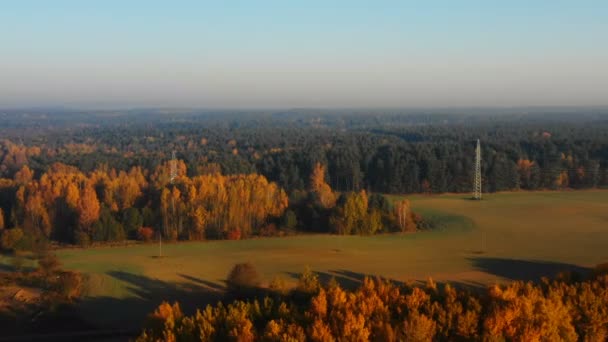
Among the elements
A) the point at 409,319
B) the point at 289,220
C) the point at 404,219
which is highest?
the point at 409,319

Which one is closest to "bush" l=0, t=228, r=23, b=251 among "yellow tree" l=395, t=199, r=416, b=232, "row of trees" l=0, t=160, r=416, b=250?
"row of trees" l=0, t=160, r=416, b=250

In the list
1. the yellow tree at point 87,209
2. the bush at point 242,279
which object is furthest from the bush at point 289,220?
the bush at point 242,279

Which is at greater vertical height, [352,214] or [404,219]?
[352,214]

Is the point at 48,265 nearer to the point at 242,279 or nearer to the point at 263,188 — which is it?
the point at 242,279

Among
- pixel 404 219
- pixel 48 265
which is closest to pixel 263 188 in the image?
pixel 404 219

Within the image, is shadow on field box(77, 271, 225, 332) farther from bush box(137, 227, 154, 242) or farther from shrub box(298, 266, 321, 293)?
bush box(137, 227, 154, 242)

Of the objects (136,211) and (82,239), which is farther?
(136,211)

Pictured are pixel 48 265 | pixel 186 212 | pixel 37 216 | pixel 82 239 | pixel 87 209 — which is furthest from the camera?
pixel 186 212

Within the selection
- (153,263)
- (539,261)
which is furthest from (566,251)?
(153,263)
